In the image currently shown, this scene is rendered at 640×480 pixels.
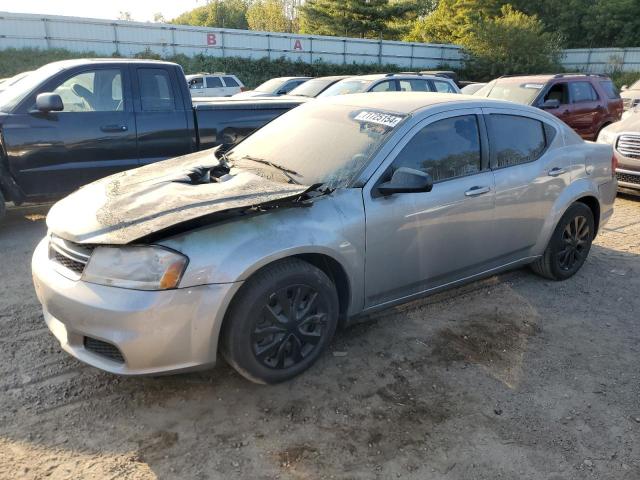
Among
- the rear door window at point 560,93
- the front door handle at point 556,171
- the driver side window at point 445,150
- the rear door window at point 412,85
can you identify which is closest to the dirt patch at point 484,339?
the driver side window at point 445,150

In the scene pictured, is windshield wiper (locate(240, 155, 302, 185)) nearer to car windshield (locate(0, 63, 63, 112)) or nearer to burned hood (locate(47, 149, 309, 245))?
burned hood (locate(47, 149, 309, 245))

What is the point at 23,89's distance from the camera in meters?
5.75

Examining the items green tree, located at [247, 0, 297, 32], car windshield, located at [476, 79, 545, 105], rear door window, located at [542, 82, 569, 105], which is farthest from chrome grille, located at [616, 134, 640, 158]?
green tree, located at [247, 0, 297, 32]

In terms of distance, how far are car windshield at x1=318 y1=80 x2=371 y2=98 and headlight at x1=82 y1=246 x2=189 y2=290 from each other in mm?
7550

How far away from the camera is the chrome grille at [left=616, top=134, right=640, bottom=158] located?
763 cm

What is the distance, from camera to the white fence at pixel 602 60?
3422 centimetres

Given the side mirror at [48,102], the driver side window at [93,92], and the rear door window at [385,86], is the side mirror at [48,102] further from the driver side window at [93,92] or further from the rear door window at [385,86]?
the rear door window at [385,86]

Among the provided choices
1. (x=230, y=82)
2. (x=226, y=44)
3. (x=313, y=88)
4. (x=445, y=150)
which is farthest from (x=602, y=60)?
(x=445, y=150)

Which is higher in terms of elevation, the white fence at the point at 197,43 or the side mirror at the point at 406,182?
the white fence at the point at 197,43

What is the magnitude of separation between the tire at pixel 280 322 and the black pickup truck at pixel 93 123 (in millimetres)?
4012

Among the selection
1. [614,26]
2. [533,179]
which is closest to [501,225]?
[533,179]

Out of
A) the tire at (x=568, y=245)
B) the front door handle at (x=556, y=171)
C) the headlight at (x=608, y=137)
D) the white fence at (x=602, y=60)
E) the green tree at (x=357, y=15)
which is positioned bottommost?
the tire at (x=568, y=245)

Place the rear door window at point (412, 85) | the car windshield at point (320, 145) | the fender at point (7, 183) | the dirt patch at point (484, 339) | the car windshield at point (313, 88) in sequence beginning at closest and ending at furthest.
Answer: the car windshield at point (320, 145), the dirt patch at point (484, 339), the fender at point (7, 183), the rear door window at point (412, 85), the car windshield at point (313, 88)

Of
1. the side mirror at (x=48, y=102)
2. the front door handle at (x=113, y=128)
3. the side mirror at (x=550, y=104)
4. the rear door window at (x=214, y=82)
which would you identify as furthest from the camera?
the rear door window at (x=214, y=82)
